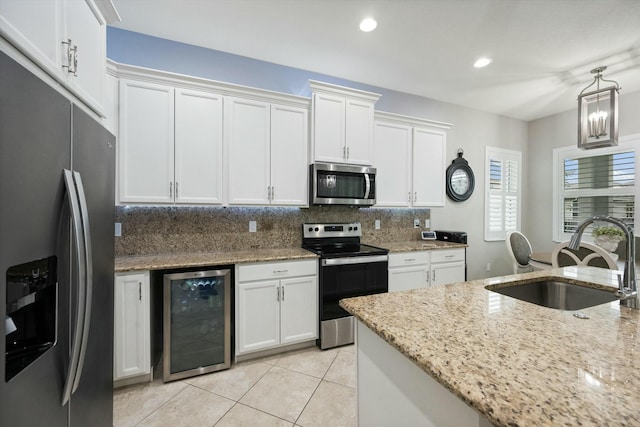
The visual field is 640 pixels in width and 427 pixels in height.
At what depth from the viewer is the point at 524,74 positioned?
10.6 ft

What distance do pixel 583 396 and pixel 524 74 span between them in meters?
3.94

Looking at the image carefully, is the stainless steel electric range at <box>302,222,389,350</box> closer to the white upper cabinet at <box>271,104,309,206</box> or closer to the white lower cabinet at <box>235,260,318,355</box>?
the white lower cabinet at <box>235,260,318,355</box>

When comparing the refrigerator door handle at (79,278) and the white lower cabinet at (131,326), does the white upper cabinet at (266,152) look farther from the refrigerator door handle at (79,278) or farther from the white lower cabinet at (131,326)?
the refrigerator door handle at (79,278)

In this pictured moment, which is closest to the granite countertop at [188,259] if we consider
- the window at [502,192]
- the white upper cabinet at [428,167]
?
the white upper cabinet at [428,167]

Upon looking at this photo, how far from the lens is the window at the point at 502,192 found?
4441mm

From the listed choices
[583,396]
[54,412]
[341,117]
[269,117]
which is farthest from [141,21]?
[583,396]

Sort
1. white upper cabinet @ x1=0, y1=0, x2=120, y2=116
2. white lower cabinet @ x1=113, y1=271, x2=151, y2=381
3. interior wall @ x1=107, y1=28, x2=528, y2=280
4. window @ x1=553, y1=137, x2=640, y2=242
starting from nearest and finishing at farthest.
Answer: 1. white upper cabinet @ x1=0, y1=0, x2=120, y2=116
2. white lower cabinet @ x1=113, y1=271, x2=151, y2=381
3. interior wall @ x1=107, y1=28, x2=528, y2=280
4. window @ x1=553, y1=137, x2=640, y2=242

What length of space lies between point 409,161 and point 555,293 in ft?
7.35

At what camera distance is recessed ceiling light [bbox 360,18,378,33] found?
91.0 inches

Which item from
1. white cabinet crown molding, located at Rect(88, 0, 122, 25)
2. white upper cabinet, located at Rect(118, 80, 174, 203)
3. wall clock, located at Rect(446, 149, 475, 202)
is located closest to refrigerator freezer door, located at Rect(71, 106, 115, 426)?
white cabinet crown molding, located at Rect(88, 0, 122, 25)

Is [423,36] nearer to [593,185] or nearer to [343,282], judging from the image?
[343,282]

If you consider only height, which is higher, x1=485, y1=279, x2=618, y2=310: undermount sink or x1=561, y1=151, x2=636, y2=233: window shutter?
x1=561, y1=151, x2=636, y2=233: window shutter

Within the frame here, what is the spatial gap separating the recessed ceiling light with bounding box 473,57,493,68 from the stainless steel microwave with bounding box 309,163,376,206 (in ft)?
5.50

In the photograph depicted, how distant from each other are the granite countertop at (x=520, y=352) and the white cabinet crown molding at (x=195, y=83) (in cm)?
222
